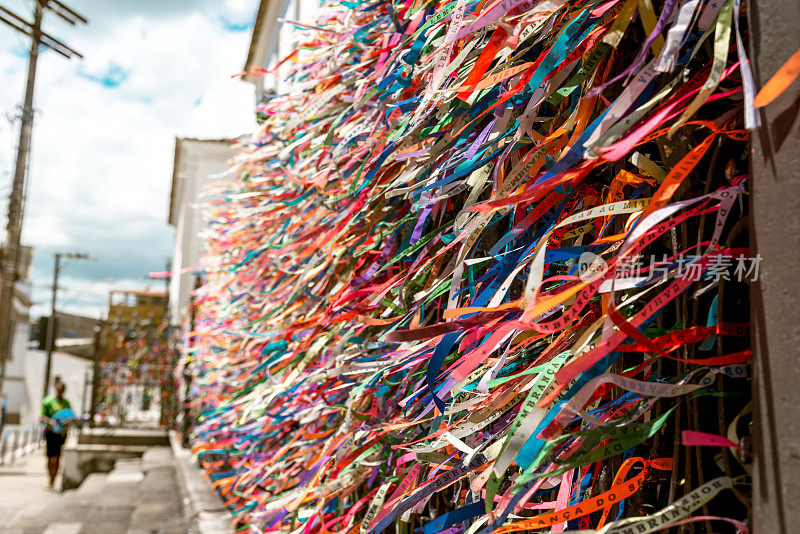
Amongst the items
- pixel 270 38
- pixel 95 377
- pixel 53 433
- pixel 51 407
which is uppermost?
pixel 270 38

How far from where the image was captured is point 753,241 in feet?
2.45

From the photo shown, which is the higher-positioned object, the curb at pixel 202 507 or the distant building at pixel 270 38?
the distant building at pixel 270 38

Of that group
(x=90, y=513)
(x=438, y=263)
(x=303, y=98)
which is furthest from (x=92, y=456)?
(x=438, y=263)

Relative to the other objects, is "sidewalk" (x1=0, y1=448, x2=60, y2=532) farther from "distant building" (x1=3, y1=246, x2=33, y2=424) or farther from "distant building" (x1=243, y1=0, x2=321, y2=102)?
"distant building" (x1=3, y1=246, x2=33, y2=424)

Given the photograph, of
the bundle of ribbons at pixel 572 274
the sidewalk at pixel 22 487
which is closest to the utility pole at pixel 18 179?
the sidewalk at pixel 22 487

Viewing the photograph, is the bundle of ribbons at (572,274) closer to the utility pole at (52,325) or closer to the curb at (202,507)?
the curb at (202,507)

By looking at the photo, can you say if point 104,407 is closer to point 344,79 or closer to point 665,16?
point 344,79

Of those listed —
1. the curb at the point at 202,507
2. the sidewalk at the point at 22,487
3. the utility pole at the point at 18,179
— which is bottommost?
the sidewalk at the point at 22,487

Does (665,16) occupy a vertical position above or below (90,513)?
above

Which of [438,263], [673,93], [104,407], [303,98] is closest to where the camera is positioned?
[673,93]

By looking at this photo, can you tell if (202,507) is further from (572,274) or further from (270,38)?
(270,38)

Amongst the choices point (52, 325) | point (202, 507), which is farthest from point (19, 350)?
point (202, 507)

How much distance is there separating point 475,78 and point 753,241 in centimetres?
57

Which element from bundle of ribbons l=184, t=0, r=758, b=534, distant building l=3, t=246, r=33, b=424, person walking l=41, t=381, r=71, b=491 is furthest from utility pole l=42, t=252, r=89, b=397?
bundle of ribbons l=184, t=0, r=758, b=534
